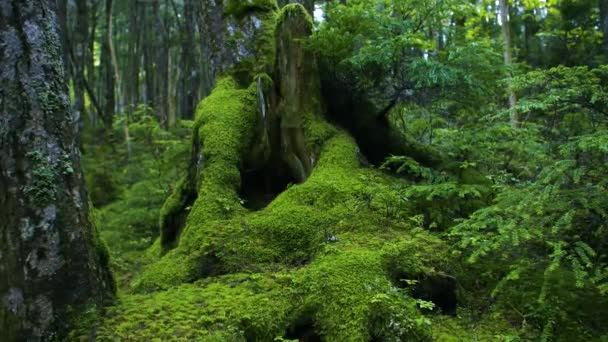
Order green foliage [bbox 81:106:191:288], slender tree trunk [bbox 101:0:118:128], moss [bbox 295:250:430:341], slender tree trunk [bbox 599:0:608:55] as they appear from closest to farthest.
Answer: moss [bbox 295:250:430:341] < green foliage [bbox 81:106:191:288] < slender tree trunk [bbox 599:0:608:55] < slender tree trunk [bbox 101:0:118:128]

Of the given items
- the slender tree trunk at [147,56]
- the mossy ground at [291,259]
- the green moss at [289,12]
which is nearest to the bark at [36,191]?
the mossy ground at [291,259]

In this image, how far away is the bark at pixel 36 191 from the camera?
11.2 ft

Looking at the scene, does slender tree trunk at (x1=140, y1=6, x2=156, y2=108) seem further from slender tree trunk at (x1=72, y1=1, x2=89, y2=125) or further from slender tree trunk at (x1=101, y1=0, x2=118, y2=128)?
slender tree trunk at (x1=72, y1=1, x2=89, y2=125)

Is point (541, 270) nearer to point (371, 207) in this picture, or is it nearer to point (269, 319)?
point (371, 207)

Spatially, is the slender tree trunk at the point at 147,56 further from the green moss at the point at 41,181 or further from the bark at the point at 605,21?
the green moss at the point at 41,181

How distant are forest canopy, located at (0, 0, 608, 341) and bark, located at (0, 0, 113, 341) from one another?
12 millimetres

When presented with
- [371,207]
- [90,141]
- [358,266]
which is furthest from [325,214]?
[90,141]

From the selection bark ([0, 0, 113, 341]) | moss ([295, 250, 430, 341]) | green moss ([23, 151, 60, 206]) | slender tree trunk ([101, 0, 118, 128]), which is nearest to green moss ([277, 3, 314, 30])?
bark ([0, 0, 113, 341])

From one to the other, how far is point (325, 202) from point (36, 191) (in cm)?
305

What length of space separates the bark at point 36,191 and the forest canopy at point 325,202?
1 cm

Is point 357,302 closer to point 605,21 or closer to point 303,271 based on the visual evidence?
point 303,271

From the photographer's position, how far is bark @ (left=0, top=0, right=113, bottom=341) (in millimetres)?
3412

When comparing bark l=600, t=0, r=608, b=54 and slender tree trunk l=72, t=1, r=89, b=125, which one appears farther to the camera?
slender tree trunk l=72, t=1, r=89, b=125

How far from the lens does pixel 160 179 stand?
11.5 meters
